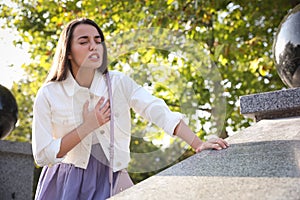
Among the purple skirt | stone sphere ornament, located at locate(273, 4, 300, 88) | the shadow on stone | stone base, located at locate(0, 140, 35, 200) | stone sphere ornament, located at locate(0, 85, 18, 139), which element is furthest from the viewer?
stone sphere ornament, located at locate(0, 85, 18, 139)

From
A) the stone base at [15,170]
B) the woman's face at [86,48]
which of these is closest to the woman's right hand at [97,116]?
the woman's face at [86,48]

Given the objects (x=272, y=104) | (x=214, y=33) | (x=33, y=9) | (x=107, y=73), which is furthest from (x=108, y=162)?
(x=33, y=9)

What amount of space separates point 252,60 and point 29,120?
41.7 ft

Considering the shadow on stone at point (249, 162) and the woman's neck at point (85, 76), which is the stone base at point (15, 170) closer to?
the woman's neck at point (85, 76)

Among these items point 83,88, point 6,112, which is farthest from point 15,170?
point 83,88

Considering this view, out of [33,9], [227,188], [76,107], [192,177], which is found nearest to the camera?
[227,188]

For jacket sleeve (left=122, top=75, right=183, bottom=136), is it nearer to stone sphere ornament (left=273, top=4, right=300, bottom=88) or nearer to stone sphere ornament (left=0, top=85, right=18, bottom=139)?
stone sphere ornament (left=273, top=4, right=300, bottom=88)

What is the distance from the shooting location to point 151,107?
285 cm

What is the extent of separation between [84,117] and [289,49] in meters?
1.84

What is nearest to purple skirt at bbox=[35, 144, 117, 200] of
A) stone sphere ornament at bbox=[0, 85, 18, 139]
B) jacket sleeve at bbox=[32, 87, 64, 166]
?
jacket sleeve at bbox=[32, 87, 64, 166]

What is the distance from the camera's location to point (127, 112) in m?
2.89

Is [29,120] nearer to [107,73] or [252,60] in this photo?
[252,60]

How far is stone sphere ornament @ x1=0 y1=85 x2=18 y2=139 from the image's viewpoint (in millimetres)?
5582

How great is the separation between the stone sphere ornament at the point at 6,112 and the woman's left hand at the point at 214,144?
11.1 ft
